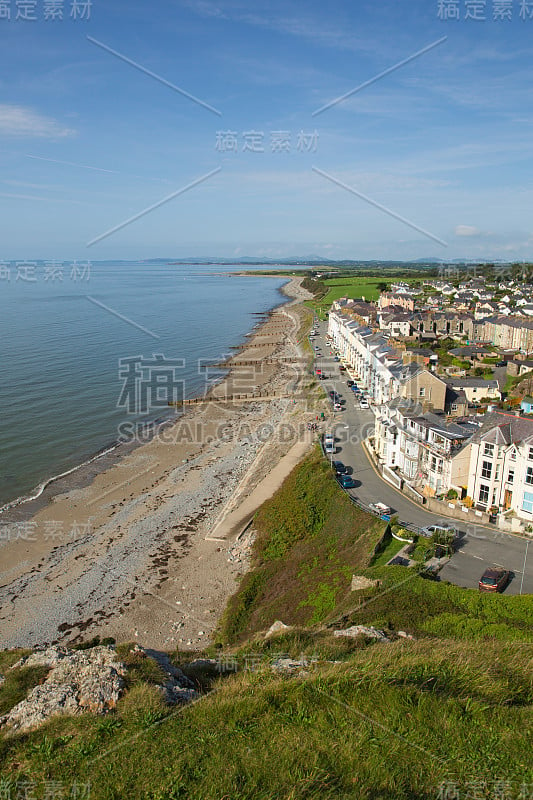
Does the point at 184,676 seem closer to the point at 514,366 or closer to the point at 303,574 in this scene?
the point at 303,574

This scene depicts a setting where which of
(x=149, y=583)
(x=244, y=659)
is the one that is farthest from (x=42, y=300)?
(x=244, y=659)

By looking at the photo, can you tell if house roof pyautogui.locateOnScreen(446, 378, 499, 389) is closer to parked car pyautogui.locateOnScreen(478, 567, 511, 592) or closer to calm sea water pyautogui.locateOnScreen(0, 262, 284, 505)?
parked car pyautogui.locateOnScreen(478, 567, 511, 592)

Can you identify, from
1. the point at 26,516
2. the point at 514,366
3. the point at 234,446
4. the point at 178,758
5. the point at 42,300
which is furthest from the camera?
the point at 42,300

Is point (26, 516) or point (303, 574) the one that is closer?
point (303, 574)

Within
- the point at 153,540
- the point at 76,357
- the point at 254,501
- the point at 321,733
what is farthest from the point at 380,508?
the point at 76,357

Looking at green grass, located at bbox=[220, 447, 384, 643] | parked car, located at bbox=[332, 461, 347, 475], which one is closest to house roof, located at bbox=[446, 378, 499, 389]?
parked car, located at bbox=[332, 461, 347, 475]
